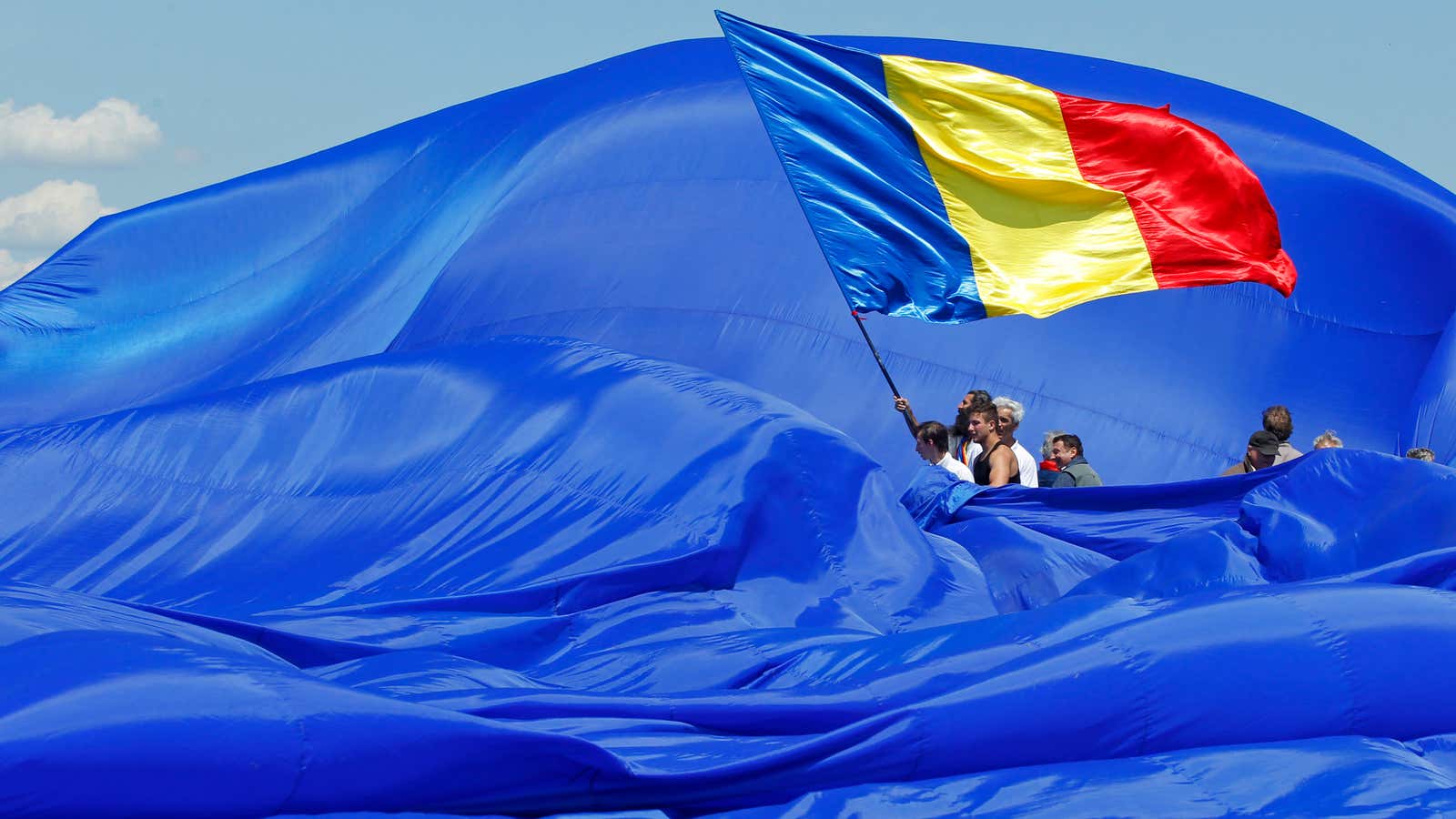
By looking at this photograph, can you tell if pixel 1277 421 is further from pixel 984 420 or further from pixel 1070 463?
pixel 984 420

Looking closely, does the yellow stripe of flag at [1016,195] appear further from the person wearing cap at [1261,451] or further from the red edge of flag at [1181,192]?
the person wearing cap at [1261,451]

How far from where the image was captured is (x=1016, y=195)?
18.4ft

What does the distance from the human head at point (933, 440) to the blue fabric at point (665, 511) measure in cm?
19

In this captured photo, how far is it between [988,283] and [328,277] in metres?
3.60

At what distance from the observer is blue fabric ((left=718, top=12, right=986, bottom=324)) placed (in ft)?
17.5

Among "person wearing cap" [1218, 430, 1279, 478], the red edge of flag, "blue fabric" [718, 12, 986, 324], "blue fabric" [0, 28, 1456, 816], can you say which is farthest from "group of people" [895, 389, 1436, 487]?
the red edge of flag

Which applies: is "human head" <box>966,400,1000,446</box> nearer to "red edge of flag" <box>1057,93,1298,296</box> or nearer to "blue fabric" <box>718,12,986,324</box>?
"blue fabric" <box>718,12,986,324</box>

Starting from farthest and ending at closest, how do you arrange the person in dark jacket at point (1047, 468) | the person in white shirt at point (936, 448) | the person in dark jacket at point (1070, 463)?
the person in dark jacket at point (1047, 468) < the person in dark jacket at point (1070, 463) < the person in white shirt at point (936, 448)

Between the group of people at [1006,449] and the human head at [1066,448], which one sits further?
the human head at [1066,448]

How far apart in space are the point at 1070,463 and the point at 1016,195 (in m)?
1.08

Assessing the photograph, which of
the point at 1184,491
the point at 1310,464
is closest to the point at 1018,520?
the point at 1184,491

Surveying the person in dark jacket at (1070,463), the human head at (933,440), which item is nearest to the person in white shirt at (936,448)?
the human head at (933,440)

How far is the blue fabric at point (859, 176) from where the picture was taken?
17.5 feet

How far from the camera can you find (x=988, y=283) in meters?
5.38
